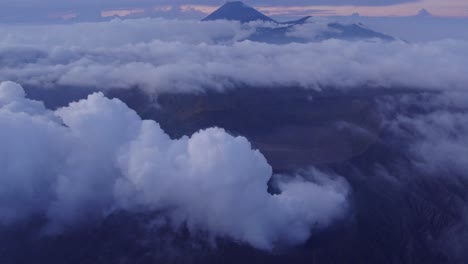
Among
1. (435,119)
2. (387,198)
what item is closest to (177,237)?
(387,198)

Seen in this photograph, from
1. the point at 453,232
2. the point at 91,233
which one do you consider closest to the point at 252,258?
the point at 91,233

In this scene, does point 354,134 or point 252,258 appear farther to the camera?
point 354,134

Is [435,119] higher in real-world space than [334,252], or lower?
lower

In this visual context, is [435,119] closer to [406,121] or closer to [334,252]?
[406,121]

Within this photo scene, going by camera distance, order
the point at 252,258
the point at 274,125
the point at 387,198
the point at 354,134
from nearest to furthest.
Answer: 1. the point at 252,258
2. the point at 387,198
3. the point at 354,134
4. the point at 274,125

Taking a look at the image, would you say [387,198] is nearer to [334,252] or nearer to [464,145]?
[334,252]

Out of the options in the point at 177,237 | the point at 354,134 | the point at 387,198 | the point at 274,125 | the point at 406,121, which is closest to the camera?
the point at 177,237

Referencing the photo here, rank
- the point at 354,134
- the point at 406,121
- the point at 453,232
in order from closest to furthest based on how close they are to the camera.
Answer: the point at 453,232
the point at 354,134
the point at 406,121

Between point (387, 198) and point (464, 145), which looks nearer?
point (387, 198)

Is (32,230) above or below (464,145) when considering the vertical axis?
above
